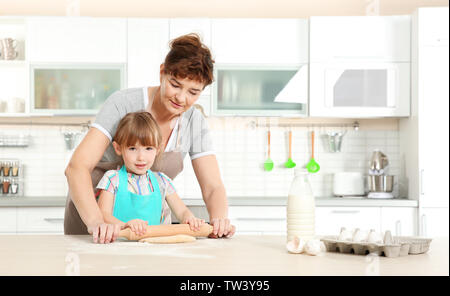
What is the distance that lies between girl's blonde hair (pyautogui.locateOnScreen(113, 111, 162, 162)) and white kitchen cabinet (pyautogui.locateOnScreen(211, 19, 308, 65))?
2083 millimetres

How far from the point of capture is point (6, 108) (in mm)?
3756

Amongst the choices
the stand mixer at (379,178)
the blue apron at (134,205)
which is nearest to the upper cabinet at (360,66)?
the stand mixer at (379,178)

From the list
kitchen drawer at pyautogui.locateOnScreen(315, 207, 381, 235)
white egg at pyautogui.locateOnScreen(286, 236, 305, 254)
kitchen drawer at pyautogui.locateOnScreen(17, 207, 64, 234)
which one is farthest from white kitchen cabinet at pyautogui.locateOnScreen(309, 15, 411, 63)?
white egg at pyautogui.locateOnScreen(286, 236, 305, 254)

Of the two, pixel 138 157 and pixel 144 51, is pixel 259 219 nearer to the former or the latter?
pixel 144 51

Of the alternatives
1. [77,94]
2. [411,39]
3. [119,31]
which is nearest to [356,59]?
[411,39]

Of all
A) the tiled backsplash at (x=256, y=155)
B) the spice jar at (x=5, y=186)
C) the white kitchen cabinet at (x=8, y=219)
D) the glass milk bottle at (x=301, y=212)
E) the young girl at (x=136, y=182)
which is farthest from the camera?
the tiled backsplash at (x=256, y=155)

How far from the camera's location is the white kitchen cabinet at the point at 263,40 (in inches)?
147

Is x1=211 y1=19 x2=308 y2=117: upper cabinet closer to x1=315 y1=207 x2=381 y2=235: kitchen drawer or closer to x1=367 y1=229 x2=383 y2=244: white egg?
x1=315 y1=207 x2=381 y2=235: kitchen drawer

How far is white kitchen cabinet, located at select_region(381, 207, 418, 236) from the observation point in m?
3.48

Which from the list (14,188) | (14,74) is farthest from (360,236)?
(14,74)

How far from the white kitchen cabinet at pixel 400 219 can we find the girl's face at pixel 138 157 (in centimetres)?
215

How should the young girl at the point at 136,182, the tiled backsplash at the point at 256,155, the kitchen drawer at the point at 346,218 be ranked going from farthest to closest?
the tiled backsplash at the point at 256,155 < the kitchen drawer at the point at 346,218 < the young girl at the point at 136,182

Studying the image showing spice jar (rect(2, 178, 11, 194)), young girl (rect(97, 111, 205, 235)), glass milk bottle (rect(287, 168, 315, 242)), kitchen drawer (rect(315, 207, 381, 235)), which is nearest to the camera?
glass milk bottle (rect(287, 168, 315, 242))

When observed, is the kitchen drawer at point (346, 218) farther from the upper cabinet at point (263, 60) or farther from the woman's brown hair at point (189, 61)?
the woman's brown hair at point (189, 61)
